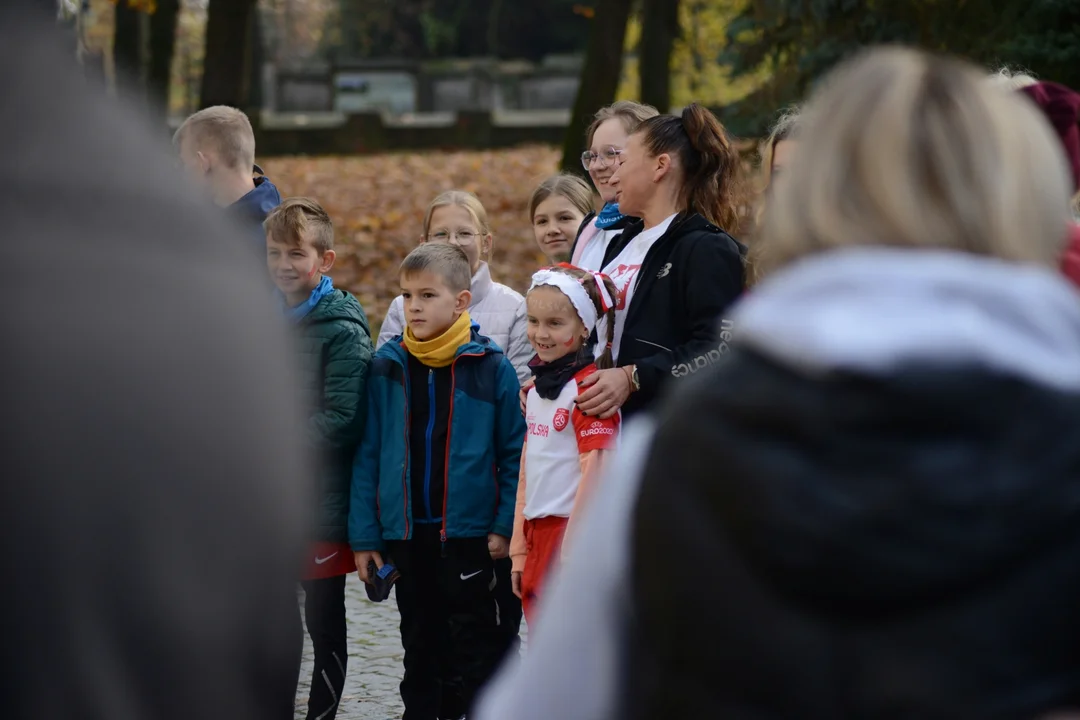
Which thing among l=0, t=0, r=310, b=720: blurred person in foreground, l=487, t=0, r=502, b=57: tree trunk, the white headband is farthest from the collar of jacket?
l=487, t=0, r=502, b=57: tree trunk

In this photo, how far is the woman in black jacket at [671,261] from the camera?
4.41 m

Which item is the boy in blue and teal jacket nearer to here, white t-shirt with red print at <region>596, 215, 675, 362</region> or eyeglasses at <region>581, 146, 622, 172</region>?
white t-shirt with red print at <region>596, 215, 675, 362</region>

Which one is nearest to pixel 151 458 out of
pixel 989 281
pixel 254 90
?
pixel 989 281

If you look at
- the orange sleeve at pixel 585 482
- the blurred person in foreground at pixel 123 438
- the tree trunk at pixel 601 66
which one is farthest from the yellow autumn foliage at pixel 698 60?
the blurred person in foreground at pixel 123 438

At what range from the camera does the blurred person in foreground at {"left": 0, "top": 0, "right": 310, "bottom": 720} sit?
4.30 ft

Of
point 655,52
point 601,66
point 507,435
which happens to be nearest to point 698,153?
point 507,435

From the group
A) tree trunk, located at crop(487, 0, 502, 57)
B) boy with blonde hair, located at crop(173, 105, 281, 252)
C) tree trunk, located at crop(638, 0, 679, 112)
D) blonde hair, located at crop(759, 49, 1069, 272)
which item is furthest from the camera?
tree trunk, located at crop(487, 0, 502, 57)

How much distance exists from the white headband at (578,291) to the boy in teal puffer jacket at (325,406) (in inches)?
30.2

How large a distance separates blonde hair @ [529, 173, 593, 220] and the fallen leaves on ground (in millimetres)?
5611

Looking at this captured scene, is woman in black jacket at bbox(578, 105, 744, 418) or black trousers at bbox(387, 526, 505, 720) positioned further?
black trousers at bbox(387, 526, 505, 720)

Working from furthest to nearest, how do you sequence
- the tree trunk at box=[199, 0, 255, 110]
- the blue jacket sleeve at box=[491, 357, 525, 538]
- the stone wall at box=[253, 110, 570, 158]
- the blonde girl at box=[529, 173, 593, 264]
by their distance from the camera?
the stone wall at box=[253, 110, 570, 158], the tree trunk at box=[199, 0, 255, 110], the blonde girl at box=[529, 173, 593, 264], the blue jacket sleeve at box=[491, 357, 525, 538]

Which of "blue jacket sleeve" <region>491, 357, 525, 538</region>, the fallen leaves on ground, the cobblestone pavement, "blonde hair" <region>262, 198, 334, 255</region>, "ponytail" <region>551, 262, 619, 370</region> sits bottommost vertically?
the cobblestone pavement

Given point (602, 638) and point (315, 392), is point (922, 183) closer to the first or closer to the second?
point (602, 638)

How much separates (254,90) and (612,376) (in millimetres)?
29191
